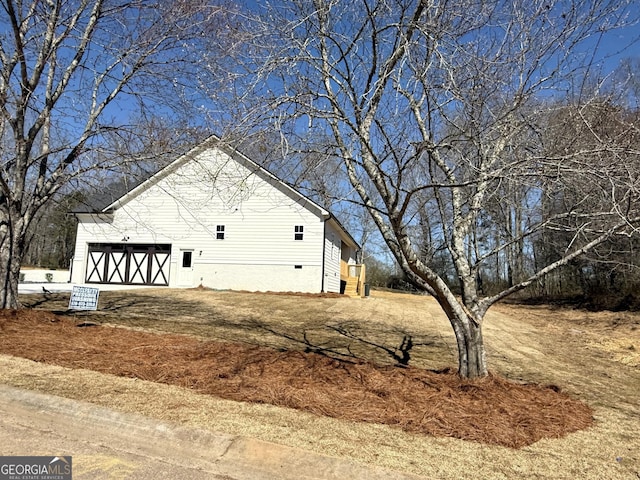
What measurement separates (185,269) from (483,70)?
20.0 metres

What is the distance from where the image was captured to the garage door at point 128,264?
2327 cm

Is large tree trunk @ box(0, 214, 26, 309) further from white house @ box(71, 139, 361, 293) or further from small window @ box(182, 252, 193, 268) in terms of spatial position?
small window @ box(182, 252, 193, 268)

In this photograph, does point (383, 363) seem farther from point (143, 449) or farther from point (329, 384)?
point (143, 449)

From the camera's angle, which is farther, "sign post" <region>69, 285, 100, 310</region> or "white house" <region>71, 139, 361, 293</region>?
"white house" <region>71, 139, 361, 293</region>

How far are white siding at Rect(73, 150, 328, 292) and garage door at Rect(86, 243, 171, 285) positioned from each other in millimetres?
368

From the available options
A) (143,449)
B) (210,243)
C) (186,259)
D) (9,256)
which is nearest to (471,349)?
(143,449)

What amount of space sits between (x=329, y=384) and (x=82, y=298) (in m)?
5.51

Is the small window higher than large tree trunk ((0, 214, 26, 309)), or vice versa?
the small window

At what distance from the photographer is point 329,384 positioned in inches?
225

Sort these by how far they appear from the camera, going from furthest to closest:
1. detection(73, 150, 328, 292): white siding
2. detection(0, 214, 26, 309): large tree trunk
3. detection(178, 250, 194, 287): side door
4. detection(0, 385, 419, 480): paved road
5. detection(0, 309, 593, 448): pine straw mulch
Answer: detection(178, 250, 194, 287): side door, detection(73, 150, 328, 292): white siding, detection(0, 214, 26, 309): large tree trunk, detection(0, 309, 593, 448): pine straw mulch, detection(0, 385, 419, 480): paved road

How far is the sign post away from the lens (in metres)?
8.59

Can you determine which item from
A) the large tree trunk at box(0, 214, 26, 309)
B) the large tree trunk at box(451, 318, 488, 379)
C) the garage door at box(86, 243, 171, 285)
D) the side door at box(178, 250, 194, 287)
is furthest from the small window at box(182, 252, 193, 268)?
the large tree trunk at box(451, 318, 488, 379)

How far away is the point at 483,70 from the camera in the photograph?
541 centimetres

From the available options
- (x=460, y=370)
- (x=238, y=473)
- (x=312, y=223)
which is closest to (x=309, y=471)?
(x=238, y=473)
